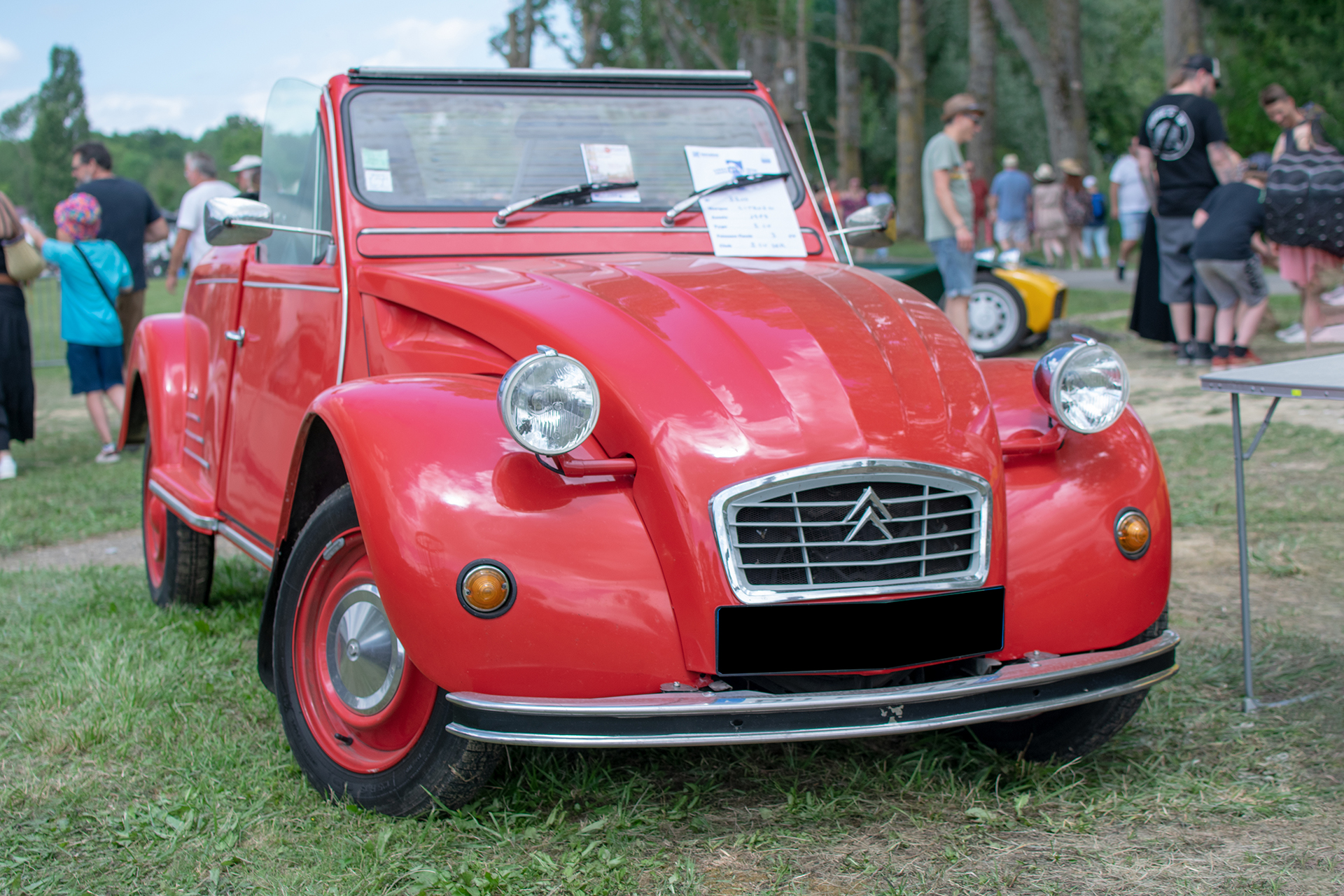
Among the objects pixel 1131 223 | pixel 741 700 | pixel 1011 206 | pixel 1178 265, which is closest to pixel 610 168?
pixel 741 700

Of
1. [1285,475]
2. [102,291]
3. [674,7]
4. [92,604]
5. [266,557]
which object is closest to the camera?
[266,557]

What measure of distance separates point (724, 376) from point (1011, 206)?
17465 millimetres

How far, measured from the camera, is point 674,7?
3161 centimetres

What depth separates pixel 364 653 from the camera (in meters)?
2.72

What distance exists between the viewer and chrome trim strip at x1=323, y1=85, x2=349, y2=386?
3369 millimetres

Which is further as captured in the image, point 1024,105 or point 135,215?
point 1024,105

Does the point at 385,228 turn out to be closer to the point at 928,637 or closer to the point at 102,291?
the point at 928,637

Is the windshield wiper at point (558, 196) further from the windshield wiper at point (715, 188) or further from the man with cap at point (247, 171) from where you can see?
the man with cap at point (247, 171)

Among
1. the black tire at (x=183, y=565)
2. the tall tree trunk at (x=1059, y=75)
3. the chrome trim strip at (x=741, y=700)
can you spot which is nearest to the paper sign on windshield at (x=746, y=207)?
the chrome trim strip at (x=741, y=700)

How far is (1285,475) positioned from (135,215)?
8.19m

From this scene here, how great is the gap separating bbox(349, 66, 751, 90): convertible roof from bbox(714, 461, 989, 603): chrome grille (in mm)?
1887

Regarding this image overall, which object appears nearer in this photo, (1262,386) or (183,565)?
(1262,386)

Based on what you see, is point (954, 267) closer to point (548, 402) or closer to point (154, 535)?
point (154, 535)

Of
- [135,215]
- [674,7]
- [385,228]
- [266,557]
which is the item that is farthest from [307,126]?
[674,7]
